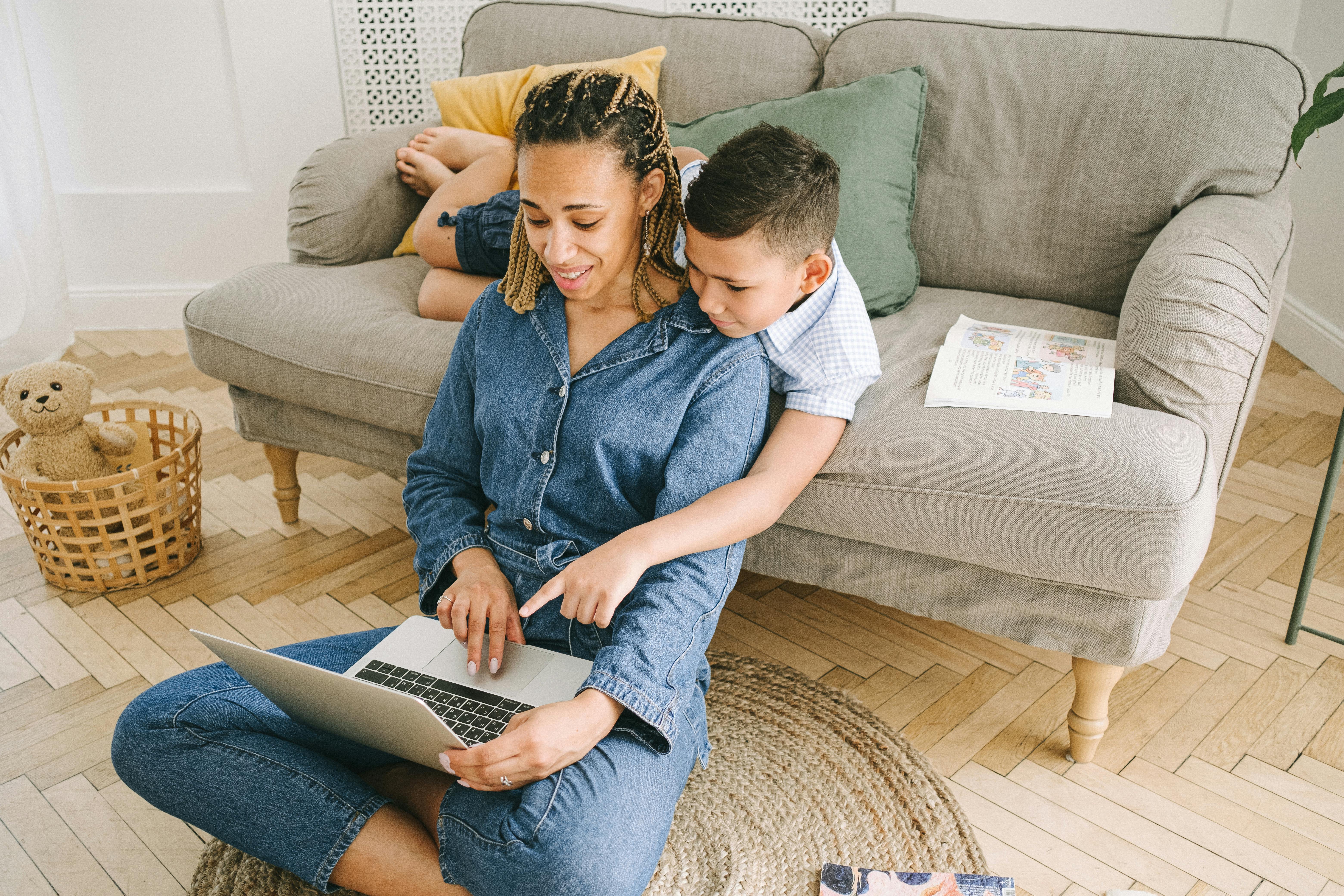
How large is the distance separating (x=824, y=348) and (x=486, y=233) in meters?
0.70

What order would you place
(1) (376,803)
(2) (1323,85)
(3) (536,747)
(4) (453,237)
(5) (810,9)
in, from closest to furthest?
(3) (536,747)
(1) (376,803)
(2) (1323,85)
(4) (453,237)
(5) (810,9)

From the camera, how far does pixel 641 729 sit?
101 cm

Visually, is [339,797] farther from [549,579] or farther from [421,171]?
[421,171]

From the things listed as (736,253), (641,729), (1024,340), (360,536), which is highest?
(736,253)

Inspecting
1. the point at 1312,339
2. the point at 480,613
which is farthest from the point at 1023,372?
the point at 1312,339

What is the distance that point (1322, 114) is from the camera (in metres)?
1.32

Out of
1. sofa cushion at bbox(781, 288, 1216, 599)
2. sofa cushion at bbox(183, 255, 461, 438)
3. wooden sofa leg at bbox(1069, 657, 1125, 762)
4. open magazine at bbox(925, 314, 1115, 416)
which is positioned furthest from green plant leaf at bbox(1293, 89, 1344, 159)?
sofa cushion at bbox(183, 255, 461, 438)

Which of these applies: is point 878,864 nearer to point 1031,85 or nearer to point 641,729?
point 641,729

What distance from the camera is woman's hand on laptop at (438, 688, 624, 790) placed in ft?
2.99

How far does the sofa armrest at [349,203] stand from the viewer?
185 cm

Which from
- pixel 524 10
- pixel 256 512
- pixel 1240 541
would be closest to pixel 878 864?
pixel 1240 541

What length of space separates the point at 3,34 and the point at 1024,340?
2.51m

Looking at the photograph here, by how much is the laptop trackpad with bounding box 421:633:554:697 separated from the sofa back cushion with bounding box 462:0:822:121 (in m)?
1.18

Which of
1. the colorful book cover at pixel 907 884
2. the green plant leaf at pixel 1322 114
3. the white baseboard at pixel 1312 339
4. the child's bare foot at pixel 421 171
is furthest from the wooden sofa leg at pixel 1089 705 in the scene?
the white baseboard at pixel 1312 339
